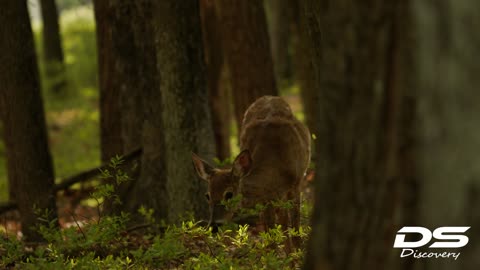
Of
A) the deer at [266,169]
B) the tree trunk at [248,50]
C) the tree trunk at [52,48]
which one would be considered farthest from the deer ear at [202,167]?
the tree trunk at [52,48]

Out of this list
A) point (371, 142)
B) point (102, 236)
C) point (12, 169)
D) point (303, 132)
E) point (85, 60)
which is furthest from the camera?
point (85, 60)

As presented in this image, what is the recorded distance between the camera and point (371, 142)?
396cm

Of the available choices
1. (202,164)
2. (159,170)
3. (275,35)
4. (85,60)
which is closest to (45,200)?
(159,170)

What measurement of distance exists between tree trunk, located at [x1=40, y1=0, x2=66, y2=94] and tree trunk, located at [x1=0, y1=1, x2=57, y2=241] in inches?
251

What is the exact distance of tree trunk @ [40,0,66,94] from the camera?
16.5 meters

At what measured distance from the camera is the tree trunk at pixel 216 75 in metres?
13.6

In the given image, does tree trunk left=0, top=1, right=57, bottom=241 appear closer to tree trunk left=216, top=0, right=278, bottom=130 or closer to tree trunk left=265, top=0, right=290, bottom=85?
tree trunk left=216, top=0, right=278, bottom=130

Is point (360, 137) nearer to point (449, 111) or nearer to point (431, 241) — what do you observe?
point (449, 111)

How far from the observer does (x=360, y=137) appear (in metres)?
4.00

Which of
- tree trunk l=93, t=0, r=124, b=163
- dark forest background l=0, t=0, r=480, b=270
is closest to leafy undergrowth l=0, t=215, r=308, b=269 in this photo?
dark forest background l=0, t=0, r=480, b=270

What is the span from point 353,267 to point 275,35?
80.8ft

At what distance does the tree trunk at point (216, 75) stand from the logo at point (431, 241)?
9.74 meters

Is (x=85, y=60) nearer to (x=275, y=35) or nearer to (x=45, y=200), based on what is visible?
(x=275, y=35)

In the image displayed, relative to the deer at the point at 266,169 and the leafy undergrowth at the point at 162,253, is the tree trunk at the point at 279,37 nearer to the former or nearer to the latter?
the deer at the point at 266,169
